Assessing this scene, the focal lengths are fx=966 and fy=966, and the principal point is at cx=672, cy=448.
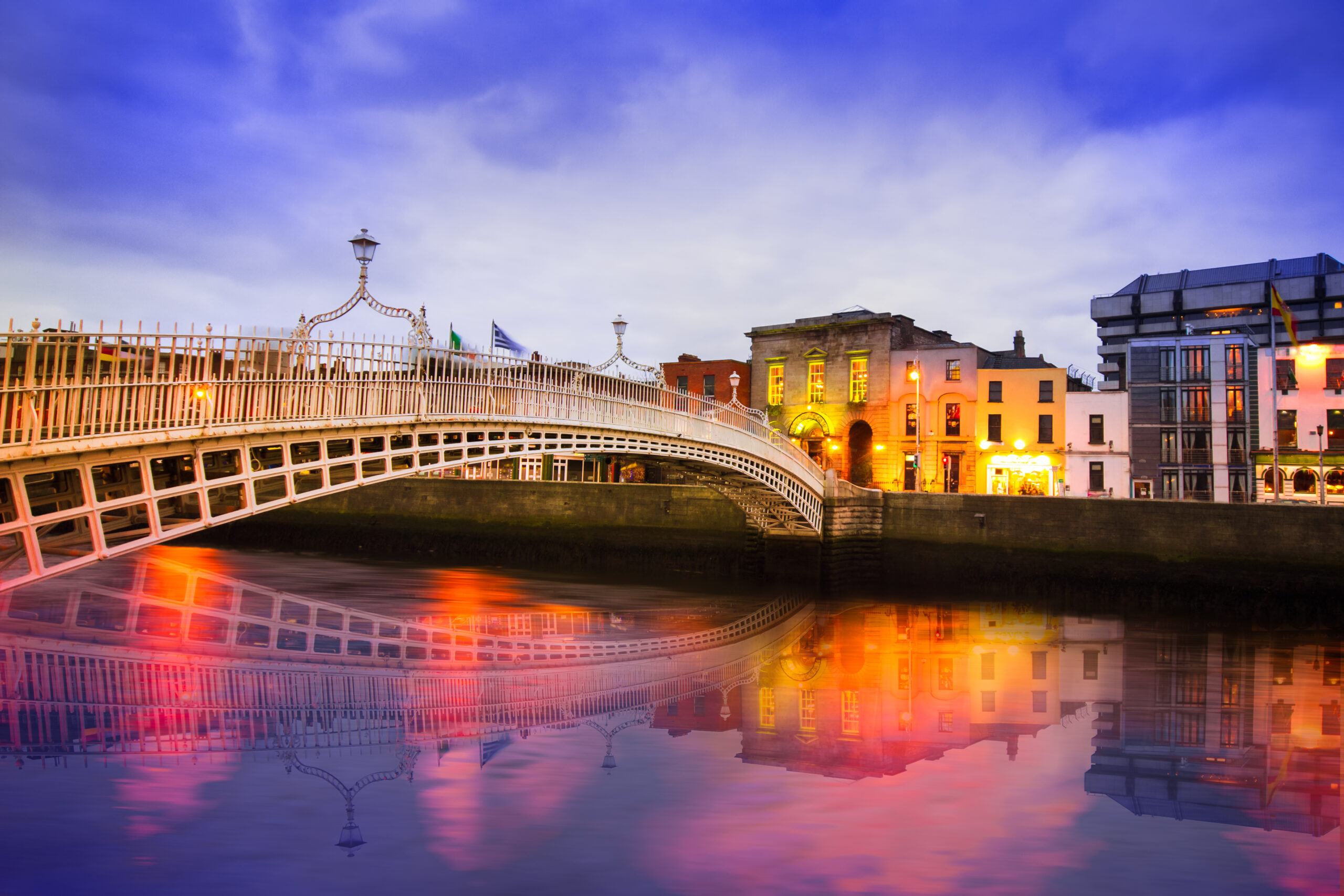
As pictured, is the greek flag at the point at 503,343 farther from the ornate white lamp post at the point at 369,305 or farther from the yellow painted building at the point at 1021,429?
the yellow painted building at the point at 1021,429

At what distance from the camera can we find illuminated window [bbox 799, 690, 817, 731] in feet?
36.8

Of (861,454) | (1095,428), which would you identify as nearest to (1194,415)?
(1095,428)

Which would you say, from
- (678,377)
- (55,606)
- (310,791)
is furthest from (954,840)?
(678,377)

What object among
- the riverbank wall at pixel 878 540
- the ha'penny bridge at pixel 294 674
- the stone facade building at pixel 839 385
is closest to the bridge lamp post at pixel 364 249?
the ha'penny bridge at pixel 294 674

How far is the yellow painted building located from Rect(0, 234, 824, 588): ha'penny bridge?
2155 cm

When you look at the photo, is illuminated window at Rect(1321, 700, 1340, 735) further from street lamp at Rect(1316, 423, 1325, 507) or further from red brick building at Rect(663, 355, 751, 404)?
red brick building at Rect(663, 355, 751, 404)

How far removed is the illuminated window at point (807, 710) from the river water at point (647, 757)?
0.10 metres

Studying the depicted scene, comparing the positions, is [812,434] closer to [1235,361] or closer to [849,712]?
[1235,361]

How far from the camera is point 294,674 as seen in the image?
498 inches

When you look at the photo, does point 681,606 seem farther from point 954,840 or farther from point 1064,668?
point 954,840

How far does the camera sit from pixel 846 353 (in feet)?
135

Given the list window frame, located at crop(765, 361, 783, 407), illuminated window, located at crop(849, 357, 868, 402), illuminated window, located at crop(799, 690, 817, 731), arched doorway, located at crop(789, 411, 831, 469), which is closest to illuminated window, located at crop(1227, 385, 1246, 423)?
illuminated window, located at crop(849, 357, 868, 402)

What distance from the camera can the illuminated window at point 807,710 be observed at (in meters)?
11.2

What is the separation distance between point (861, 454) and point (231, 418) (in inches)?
1279
